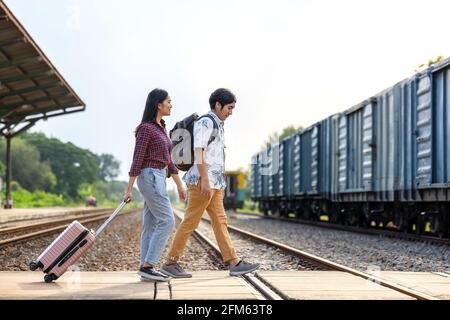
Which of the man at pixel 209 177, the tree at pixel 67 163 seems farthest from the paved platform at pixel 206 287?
the tree at pixel 67 163

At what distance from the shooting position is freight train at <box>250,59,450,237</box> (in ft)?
43.7

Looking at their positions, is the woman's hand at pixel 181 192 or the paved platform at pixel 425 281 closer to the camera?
the woman's hand at pixel 181 192

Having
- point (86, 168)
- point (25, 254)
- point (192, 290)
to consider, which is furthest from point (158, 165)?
point (86, 168)

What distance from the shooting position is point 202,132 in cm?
623

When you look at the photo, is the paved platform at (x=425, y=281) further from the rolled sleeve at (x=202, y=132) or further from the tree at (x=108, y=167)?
the tree at (x=108, y=167)

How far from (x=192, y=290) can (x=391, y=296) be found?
150 centimetres

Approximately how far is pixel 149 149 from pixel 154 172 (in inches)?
8.1

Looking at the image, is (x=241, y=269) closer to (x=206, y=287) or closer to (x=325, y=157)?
(x=206, y=287)

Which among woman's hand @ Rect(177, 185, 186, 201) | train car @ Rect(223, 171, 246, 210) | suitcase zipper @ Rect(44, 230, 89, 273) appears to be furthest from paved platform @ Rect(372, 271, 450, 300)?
train car @ Rect(223, 171, 246, 210)

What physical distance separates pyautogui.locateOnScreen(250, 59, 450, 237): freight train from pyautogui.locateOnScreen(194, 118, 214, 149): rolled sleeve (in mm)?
2484

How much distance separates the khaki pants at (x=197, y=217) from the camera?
6.49m

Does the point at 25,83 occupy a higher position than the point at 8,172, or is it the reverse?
the point at 25,83

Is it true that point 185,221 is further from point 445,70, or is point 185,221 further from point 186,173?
point 445,70

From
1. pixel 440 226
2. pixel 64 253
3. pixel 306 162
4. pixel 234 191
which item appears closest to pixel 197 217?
pixel 64 253
